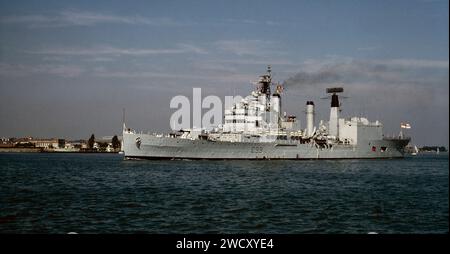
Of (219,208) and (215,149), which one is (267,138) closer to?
(215,149)

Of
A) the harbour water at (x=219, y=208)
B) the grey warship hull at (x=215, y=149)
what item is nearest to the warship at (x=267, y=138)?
the grey warship hull at (x=215, y=149)

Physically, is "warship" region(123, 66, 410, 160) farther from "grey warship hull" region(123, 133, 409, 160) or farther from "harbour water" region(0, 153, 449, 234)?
"harbour water" region(0, 153, 449, 234)

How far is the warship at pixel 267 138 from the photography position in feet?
187

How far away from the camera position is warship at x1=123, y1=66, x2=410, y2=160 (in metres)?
57.1

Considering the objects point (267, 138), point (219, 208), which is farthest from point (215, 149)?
point (219, 208)

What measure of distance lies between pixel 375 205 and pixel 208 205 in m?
7.12

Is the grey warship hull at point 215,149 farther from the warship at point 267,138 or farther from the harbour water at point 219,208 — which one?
the harbour water at point 219,208

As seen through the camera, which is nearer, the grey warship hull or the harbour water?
the harbour water

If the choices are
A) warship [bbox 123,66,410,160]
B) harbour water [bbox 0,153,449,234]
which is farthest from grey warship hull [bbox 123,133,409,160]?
harbour water [bbox 0,153,449,234]

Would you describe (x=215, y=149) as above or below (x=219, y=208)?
above

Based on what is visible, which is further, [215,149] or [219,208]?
[215,149]

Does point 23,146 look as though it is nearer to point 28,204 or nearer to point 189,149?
point 189,149

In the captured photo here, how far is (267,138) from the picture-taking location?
63375mm
